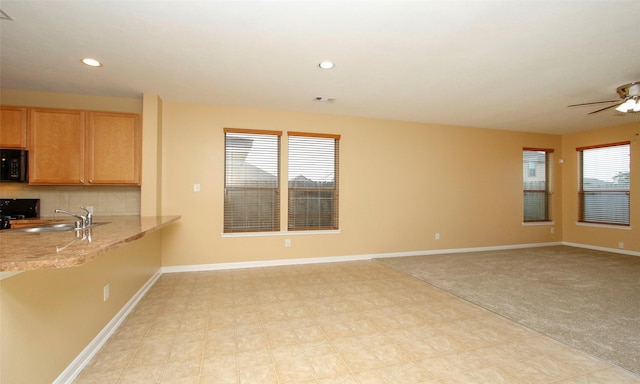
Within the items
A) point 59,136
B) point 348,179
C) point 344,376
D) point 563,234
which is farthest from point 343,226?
point 563,234

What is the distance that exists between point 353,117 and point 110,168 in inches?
148

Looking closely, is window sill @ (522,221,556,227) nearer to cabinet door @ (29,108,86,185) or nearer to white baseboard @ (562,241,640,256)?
white baseboard @ (562,241,640,256)

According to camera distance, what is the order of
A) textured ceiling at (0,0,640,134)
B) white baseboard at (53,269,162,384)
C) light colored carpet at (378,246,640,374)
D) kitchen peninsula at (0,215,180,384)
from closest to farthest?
1. kitchen peninsula at (0,215,180,384)
2. white baseboard at (53,269,162,384)
3. textured ceiling at (0,0,640,134)
4. light colored carpet at (378,246,640,374)

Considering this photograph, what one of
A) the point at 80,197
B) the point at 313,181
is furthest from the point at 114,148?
the point at 313,181

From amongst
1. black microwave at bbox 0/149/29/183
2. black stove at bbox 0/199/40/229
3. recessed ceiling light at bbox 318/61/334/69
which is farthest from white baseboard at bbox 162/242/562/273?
recessed ceiling light at bbox 318/61/334/69

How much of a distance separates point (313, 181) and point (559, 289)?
3.67 metres

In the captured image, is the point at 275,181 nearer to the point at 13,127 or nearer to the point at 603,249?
the point at 13,127

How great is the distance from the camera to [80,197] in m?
3.98

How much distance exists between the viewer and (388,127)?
5.42 meters

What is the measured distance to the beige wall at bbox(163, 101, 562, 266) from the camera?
442cm

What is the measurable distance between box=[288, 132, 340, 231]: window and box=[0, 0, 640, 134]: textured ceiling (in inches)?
33.2

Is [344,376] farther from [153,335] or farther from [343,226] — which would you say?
[343,226]

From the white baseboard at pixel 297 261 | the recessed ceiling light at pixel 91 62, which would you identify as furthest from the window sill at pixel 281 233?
the recessed ceiling light at pixel 91 62

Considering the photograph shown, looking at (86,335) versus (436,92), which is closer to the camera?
(86,335)
